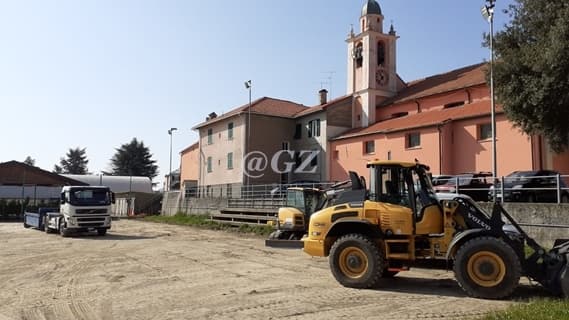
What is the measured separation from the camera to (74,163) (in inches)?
4395

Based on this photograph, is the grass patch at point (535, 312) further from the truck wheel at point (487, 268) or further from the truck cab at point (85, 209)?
the truck cab at point (85, 209)

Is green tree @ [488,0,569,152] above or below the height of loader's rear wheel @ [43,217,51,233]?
above

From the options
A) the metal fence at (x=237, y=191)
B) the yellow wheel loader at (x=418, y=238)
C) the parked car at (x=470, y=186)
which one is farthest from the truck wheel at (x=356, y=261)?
the metal fence at (x=237, y=191)

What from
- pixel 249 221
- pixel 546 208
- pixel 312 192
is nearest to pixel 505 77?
pixel 546 208

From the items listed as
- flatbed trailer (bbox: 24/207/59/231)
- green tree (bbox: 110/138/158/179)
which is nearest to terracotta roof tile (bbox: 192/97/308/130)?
flatbed trailer (bbox: 24/207/59/231)

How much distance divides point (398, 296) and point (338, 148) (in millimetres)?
28632

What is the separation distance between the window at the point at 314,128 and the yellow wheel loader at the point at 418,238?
2964cm

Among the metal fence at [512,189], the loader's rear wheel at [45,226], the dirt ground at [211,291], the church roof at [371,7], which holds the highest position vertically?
the church roof at [371,7]

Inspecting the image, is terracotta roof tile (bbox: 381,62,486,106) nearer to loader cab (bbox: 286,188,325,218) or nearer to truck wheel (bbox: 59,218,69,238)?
loader cab (bbox: 286,188,325,218)

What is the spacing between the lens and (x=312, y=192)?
21.4m

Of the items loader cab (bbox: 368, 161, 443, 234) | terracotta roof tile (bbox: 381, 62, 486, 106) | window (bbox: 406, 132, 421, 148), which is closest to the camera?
loader cab (bbox: 368, 161, 443, 234)

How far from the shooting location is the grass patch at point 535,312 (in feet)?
22.3

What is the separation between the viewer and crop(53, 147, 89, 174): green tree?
110 meters

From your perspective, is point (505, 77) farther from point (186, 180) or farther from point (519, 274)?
point (186, 180)
